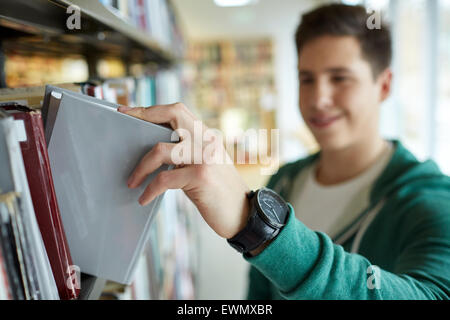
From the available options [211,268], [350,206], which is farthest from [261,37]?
[350,206]

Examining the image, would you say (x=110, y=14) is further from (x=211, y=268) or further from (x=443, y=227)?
(x=211, y=268)

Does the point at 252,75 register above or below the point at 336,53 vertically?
above

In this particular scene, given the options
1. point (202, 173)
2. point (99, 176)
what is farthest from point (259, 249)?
point (99, 176)

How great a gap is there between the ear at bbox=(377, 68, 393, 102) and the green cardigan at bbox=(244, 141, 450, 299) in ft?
0.89

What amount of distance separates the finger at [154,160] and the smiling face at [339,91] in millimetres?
692

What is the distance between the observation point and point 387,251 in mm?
804

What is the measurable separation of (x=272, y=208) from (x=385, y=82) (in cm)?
83

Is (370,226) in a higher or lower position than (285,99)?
lower

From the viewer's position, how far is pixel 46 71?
1.82 m

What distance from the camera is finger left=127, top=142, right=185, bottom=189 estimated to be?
18.4 inches

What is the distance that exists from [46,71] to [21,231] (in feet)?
5.62

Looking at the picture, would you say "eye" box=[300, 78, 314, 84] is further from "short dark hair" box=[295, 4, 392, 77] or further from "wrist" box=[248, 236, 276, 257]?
"wrist" box=[248, 236, 276, 257]

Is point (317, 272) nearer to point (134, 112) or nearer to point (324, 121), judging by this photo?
point (134, 112)
